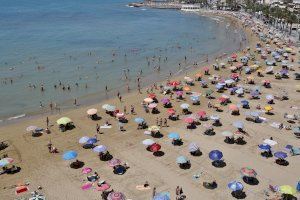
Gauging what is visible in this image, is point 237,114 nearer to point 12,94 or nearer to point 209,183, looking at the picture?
point 209,183

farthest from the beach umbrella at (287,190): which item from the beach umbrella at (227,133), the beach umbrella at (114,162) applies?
the beach umbrella at (114,162)

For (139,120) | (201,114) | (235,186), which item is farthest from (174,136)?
(235,186)

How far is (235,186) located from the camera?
2444 cm

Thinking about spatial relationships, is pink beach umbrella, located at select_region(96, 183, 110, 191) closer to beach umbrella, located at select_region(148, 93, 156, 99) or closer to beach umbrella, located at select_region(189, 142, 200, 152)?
beach umbrella, located at select_region(189, 142, 200, 152)

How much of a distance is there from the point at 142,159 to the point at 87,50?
4639 centimetres

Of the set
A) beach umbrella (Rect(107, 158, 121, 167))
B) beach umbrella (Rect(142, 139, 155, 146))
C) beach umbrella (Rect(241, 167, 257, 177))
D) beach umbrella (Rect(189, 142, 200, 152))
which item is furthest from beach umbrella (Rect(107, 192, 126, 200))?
beach umbrella (Rect(241, 167, 257, 177))

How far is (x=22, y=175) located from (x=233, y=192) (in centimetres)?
1533

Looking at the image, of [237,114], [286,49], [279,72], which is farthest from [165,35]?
[237,114]

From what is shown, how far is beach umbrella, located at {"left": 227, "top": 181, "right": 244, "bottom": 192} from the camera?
24.4m

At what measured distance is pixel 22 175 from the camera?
2791 centimetres

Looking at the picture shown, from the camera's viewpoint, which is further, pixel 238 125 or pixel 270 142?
pixel 238 125

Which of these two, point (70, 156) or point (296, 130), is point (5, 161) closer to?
point (70, 156)

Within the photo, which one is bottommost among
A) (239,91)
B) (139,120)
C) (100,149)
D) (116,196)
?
(116,196)

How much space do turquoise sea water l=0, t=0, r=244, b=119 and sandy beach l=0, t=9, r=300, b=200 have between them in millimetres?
8517
